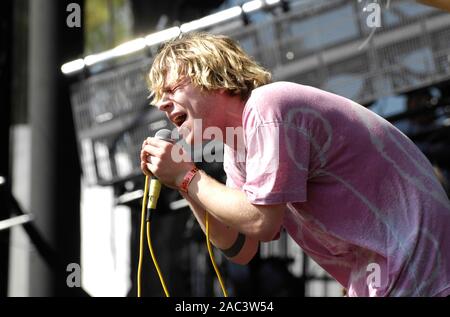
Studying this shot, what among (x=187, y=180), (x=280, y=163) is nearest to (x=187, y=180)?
(x=187, y=180)

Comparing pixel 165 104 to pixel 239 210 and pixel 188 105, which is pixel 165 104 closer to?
pixel 188 105

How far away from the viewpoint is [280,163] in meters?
2.28

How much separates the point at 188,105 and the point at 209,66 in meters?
0.11

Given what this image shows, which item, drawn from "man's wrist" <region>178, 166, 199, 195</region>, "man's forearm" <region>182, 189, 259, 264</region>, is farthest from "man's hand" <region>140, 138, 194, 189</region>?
"man's forearm" <region>182, 189, 259, 264</region>

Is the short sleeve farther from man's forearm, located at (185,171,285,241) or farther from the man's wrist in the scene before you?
the man's wrist

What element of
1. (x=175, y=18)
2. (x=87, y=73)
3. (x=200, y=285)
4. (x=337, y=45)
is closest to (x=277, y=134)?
(x=337, y=45)

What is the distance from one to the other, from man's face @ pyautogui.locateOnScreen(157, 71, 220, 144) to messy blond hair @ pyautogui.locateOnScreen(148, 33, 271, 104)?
20mm

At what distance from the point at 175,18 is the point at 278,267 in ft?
7.30

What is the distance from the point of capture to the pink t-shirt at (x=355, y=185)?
7.45ft

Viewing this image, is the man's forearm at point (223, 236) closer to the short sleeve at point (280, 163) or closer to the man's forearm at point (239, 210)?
the man's forearm at point (239, 210)

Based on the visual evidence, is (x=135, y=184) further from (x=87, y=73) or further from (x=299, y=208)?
(x=299, y=208)

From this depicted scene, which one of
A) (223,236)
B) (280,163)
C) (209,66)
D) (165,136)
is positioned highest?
(209,66)

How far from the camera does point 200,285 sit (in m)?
8.55

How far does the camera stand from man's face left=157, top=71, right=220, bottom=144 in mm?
2507
